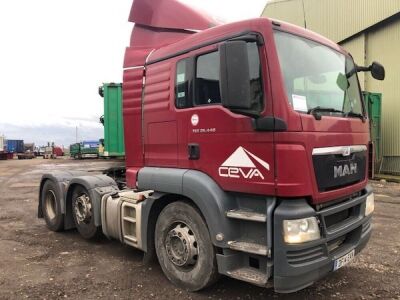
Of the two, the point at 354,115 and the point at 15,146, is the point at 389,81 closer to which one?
the point at 354,115

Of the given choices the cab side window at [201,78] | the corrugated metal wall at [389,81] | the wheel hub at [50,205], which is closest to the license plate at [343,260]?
the cab side window at [201,78]

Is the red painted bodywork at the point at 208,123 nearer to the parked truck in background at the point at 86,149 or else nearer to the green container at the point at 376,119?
the green container at the point at 376,119

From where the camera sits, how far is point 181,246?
15.1ft

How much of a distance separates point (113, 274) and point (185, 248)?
128 cm

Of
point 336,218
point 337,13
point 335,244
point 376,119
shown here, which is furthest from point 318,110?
point 337,13

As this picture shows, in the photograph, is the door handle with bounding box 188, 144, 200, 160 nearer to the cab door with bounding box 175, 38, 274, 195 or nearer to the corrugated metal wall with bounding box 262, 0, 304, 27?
the cab door with bounding box 175, 38, 274, 195

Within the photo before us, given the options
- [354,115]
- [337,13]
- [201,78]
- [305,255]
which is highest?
[337,13]

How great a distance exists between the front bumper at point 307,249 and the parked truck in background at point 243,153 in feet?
0.04

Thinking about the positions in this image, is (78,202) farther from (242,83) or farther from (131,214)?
(242,83)

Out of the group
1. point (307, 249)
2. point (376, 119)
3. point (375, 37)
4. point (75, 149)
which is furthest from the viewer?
point (75, 149)

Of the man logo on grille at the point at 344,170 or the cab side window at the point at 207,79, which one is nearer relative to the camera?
the man logo on grille at the point at 344,170

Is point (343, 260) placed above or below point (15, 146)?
below

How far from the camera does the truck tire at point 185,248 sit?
4316 mm

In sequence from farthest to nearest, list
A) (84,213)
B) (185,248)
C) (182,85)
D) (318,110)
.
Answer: (84,213) < (182,85) < (185,248) < (318,110)
